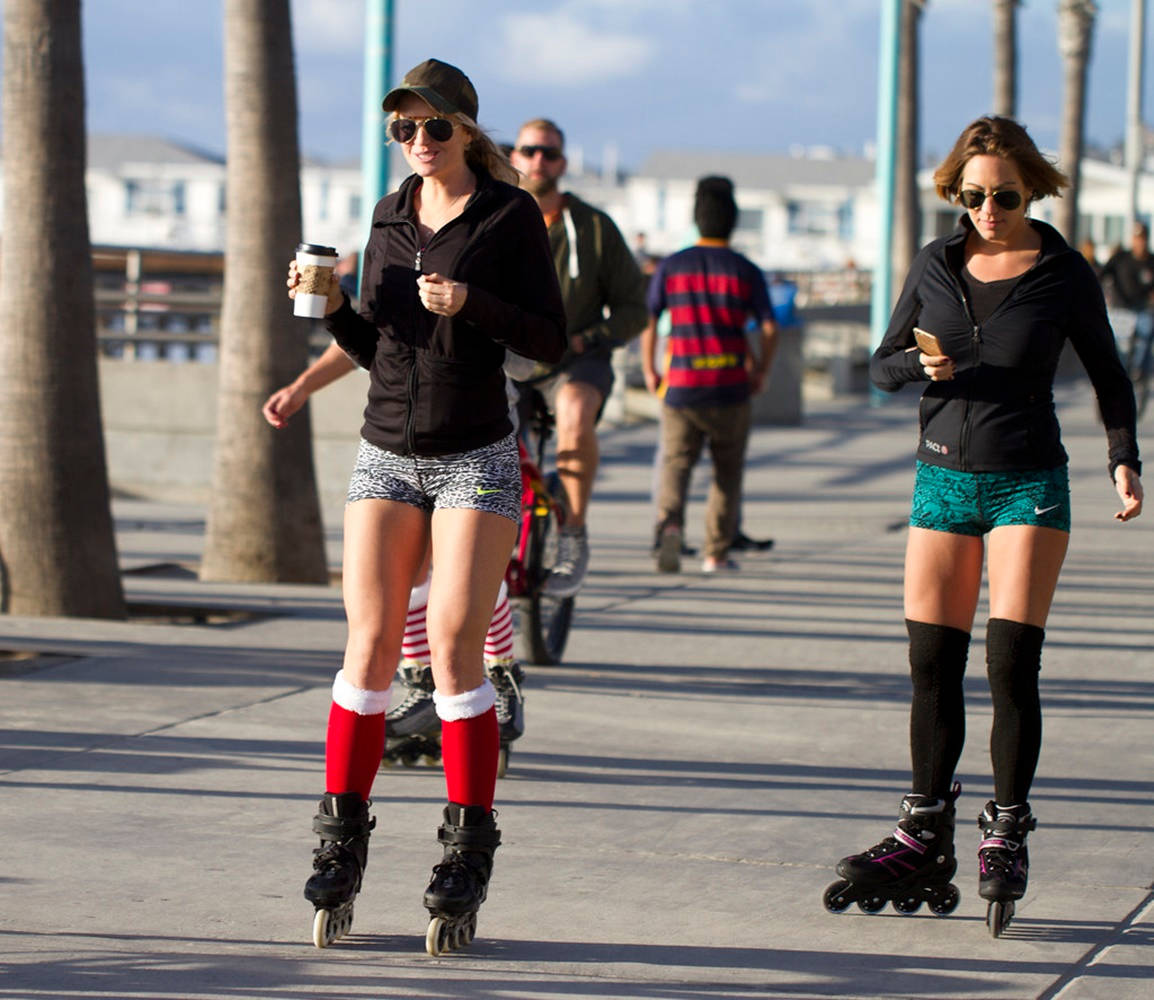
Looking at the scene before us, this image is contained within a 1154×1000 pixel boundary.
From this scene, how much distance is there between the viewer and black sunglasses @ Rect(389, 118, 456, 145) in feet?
15.5

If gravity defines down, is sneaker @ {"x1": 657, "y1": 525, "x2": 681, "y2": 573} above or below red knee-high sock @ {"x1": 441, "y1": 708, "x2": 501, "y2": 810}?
below

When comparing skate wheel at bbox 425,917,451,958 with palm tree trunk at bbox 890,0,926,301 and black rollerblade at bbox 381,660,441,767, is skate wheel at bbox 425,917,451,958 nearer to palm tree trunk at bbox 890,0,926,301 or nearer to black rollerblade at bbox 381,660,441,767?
black rollerblade at bbox 381,660,441,767

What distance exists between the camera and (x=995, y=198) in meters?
4.93

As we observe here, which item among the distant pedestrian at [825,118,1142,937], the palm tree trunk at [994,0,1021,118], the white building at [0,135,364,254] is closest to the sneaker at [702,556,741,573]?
the distant pedestrian at [825,118,1142,937]

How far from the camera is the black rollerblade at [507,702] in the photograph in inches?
246

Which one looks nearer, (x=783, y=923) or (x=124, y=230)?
(x=783, y=923)

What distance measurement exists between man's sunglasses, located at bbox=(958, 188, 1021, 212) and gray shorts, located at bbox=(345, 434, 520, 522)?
4.21ft

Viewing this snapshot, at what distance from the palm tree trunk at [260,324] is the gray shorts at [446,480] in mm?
5562

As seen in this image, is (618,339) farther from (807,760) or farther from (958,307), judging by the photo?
(958,307)

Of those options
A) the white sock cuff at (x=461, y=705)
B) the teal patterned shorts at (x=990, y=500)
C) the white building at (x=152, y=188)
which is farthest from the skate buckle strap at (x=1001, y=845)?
the white building at (x=152, y=188)

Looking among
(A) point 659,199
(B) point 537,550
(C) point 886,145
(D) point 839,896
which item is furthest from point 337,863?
(A) point 659,199

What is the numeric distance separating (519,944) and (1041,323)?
192cm

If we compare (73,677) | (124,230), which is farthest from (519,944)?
(124,230)

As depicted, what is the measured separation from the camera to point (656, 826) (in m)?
5.77
